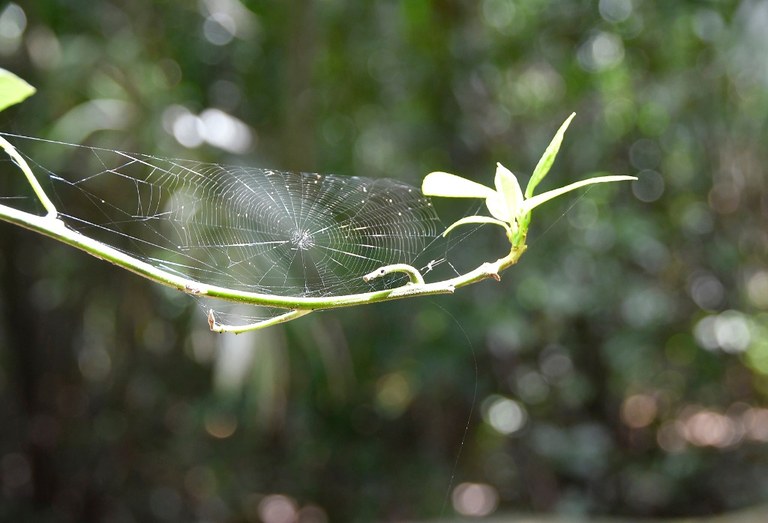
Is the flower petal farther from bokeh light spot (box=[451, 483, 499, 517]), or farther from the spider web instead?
bokeh light spot (box=[451, 483, 499, 517])

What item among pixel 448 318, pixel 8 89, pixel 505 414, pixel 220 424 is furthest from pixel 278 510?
pixel 8 89

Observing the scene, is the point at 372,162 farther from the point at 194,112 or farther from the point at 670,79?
the point at 670,79

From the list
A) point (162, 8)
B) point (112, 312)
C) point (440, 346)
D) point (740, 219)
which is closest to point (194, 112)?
point (162, 8)

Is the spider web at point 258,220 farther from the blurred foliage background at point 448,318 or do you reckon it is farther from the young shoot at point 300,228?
the blurred foliage background at point 448,318

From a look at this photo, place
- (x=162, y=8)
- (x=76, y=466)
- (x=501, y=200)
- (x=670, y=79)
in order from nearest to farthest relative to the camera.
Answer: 1. (x=501, y=200)
2. (x=162, y=8)
3. (x=670, y=79)
4. (x=76, y=466)

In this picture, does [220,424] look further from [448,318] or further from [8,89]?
[8,89]

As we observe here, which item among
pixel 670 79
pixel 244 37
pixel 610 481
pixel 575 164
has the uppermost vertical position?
pixel 244 37
